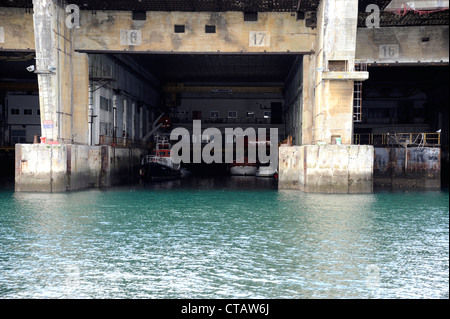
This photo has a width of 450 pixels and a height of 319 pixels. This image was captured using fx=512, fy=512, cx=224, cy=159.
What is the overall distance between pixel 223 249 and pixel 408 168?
993 inches

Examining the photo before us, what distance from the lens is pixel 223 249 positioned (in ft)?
49.6

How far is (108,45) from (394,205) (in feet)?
64.7

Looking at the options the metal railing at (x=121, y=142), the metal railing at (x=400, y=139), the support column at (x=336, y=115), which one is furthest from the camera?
the metal railing at (x=121, y=142)

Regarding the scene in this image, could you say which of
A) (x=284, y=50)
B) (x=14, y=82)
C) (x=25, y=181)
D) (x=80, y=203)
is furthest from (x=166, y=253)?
(x=14, y=82)

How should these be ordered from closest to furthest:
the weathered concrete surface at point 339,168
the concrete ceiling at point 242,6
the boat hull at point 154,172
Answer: the weathered concrete surface at point 339,168
the concrete ceiling at point 242,6
the boat hull at point 154,172

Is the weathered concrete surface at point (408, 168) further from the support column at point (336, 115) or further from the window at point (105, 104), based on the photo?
the window at point (105, 104)

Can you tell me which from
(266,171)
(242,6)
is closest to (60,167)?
(242,6)

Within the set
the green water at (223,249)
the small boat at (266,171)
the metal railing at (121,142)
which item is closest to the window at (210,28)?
the metal railing at (121,142)

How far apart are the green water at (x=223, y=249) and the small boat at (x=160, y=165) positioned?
21.3m

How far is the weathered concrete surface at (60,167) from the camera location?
95.9ft

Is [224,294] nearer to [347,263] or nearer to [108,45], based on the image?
[347,263]

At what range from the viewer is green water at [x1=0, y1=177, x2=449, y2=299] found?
1134cm

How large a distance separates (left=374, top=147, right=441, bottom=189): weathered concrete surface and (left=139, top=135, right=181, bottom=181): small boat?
67.8ft

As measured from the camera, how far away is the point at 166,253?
14.6m
